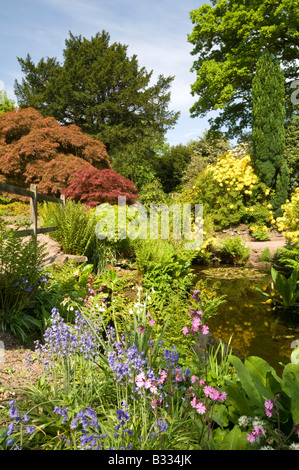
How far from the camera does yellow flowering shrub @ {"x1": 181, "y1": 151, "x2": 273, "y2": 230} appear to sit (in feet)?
31.4

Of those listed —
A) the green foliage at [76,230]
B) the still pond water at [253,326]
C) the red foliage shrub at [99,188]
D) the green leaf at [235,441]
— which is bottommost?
the still pond water at [253,326]

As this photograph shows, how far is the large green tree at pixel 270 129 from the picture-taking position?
34.4ft

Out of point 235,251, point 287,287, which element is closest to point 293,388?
point 287,287

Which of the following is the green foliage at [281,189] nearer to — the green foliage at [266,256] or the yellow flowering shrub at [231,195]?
the yellow flowering shrub at [231,195]

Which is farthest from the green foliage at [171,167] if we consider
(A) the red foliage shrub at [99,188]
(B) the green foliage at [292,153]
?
(A) the red foliage shrub at [99,188]

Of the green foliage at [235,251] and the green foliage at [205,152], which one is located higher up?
the green foliage at [205,152]

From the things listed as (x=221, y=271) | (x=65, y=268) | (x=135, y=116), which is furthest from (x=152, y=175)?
(x=65, y=268)

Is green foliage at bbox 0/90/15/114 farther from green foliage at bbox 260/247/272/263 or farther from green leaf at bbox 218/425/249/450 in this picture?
green leaf at bbox 218/425/249/450

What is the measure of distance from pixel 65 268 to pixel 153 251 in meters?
1.62

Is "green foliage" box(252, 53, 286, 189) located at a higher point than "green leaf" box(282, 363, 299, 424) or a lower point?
higher

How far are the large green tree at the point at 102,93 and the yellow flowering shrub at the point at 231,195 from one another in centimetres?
842

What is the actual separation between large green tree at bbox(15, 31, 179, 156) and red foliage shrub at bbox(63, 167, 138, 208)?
10213 millimetres

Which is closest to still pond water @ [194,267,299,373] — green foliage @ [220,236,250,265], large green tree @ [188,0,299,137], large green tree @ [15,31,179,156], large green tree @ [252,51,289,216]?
green foliage @ [220,236,250,265]
